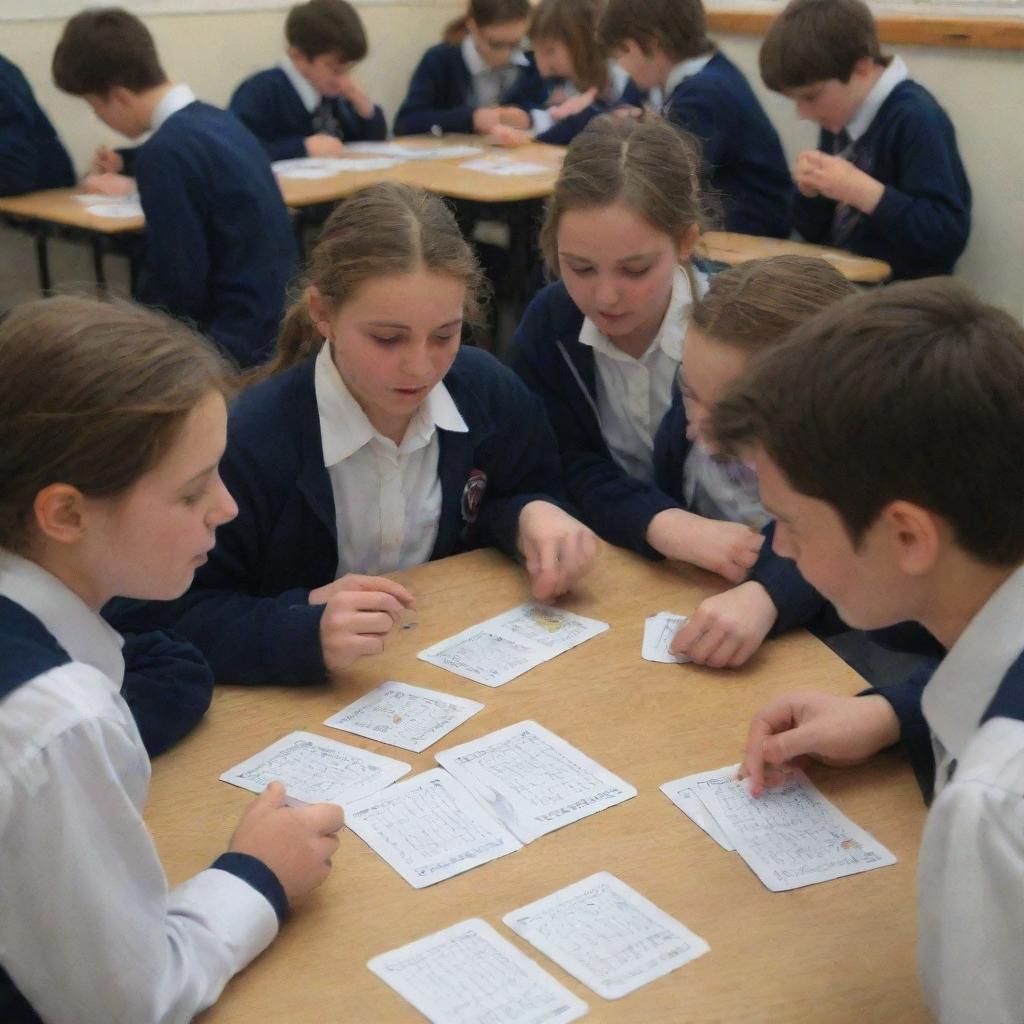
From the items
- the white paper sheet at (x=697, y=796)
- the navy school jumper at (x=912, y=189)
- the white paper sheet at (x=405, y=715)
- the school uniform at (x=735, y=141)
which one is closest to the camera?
the white paper sheet at (x=697, y=796)

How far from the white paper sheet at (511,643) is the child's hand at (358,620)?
0.28 feet

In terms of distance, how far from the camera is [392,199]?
1.93 m

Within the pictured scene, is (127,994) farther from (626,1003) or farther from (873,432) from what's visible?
(873,432)

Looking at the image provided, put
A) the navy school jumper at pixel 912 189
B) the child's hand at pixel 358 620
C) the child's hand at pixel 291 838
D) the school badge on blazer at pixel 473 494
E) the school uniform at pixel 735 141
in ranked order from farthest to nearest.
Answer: the school uniform at pixel 735 141
the navy school jumper at pixel 912 189
the school badge on blazer at pixel 473 494
the child's hand at pixel 358 620
the child's hand at pixel 291 838

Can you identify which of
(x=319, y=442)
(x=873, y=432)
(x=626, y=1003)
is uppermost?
(x=873, y=432)

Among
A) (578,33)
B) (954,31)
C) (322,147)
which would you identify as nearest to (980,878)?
(954,31)

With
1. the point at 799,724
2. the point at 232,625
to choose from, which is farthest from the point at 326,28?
the point at 799,724

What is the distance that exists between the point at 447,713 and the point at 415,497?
575mm

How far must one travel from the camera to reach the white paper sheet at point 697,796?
1.28 metres

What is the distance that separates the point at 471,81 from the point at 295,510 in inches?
205

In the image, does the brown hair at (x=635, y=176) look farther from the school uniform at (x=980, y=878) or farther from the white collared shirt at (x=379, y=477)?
the school uniform at (x=980, y=878)

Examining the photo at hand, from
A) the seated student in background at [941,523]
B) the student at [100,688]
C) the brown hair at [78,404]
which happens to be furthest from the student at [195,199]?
the seated student in background at [941,523]

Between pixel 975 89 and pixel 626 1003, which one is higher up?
pixel 975 89

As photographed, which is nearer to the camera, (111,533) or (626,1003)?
(626,1003)
